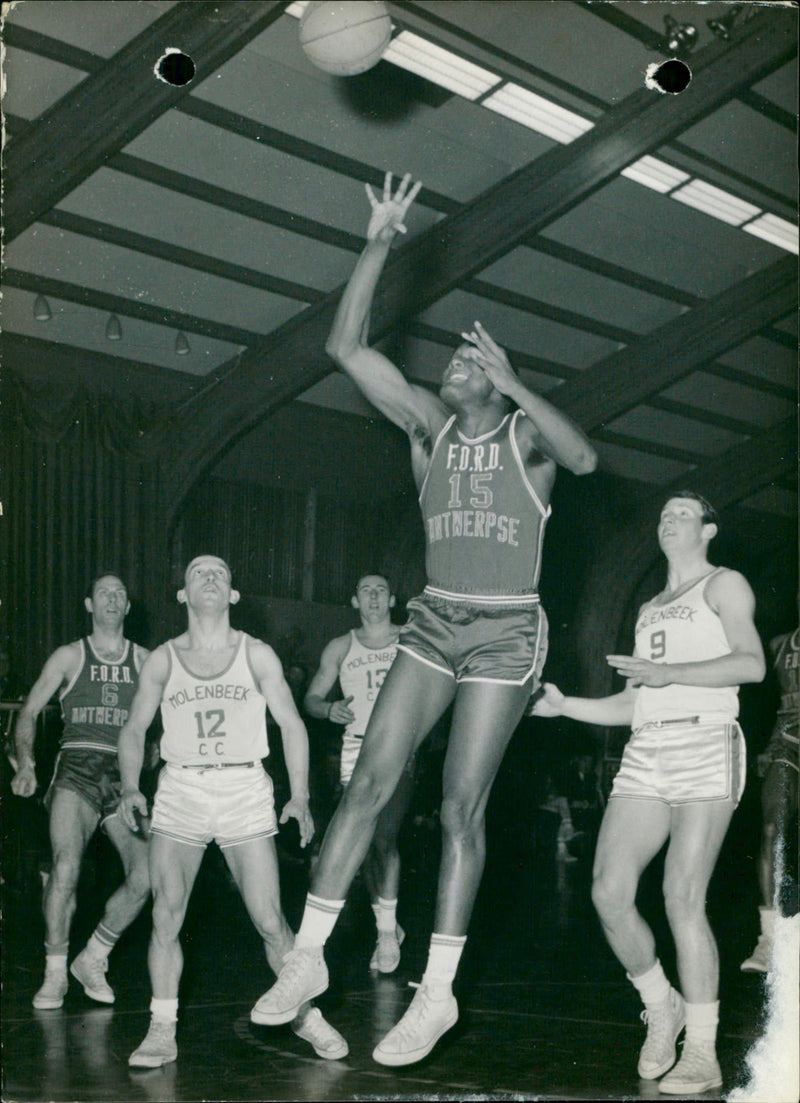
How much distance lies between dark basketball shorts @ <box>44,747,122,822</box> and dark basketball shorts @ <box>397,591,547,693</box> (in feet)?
7.73

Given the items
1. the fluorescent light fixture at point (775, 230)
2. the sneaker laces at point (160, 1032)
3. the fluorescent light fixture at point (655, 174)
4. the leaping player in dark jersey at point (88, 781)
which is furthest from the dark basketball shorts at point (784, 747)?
the fluorescent light fixture at point (775, 230)

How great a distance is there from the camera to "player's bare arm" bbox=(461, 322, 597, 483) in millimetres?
4086

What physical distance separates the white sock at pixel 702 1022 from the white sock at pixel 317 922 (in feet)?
4.18

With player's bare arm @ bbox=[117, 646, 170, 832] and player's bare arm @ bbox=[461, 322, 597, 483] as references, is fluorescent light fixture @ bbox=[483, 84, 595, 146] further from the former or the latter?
player's bare arm @ bbox=[117, 646, 170, 832]

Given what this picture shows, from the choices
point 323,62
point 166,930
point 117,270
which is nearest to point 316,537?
point 117,270

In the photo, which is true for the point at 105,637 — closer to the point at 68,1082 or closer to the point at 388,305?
the point at 68,1082

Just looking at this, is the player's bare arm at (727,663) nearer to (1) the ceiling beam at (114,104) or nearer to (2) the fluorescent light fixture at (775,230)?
(1) the ceiling beam at (114,104)

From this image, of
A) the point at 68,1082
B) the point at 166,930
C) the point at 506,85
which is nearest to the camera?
the point at 68,1082

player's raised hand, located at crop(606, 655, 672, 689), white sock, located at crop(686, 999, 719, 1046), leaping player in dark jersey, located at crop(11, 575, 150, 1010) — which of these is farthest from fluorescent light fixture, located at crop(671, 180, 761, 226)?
white sock, located at crop(686, 999, 719, 1046)

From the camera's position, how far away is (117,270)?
41.4ft

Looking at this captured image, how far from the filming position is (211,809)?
4738 mm

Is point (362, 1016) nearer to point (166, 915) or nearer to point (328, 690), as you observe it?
point (166, 915)

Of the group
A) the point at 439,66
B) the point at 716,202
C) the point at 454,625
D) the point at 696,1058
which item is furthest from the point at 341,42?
the point at 716,202

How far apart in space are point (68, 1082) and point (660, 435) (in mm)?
15962
